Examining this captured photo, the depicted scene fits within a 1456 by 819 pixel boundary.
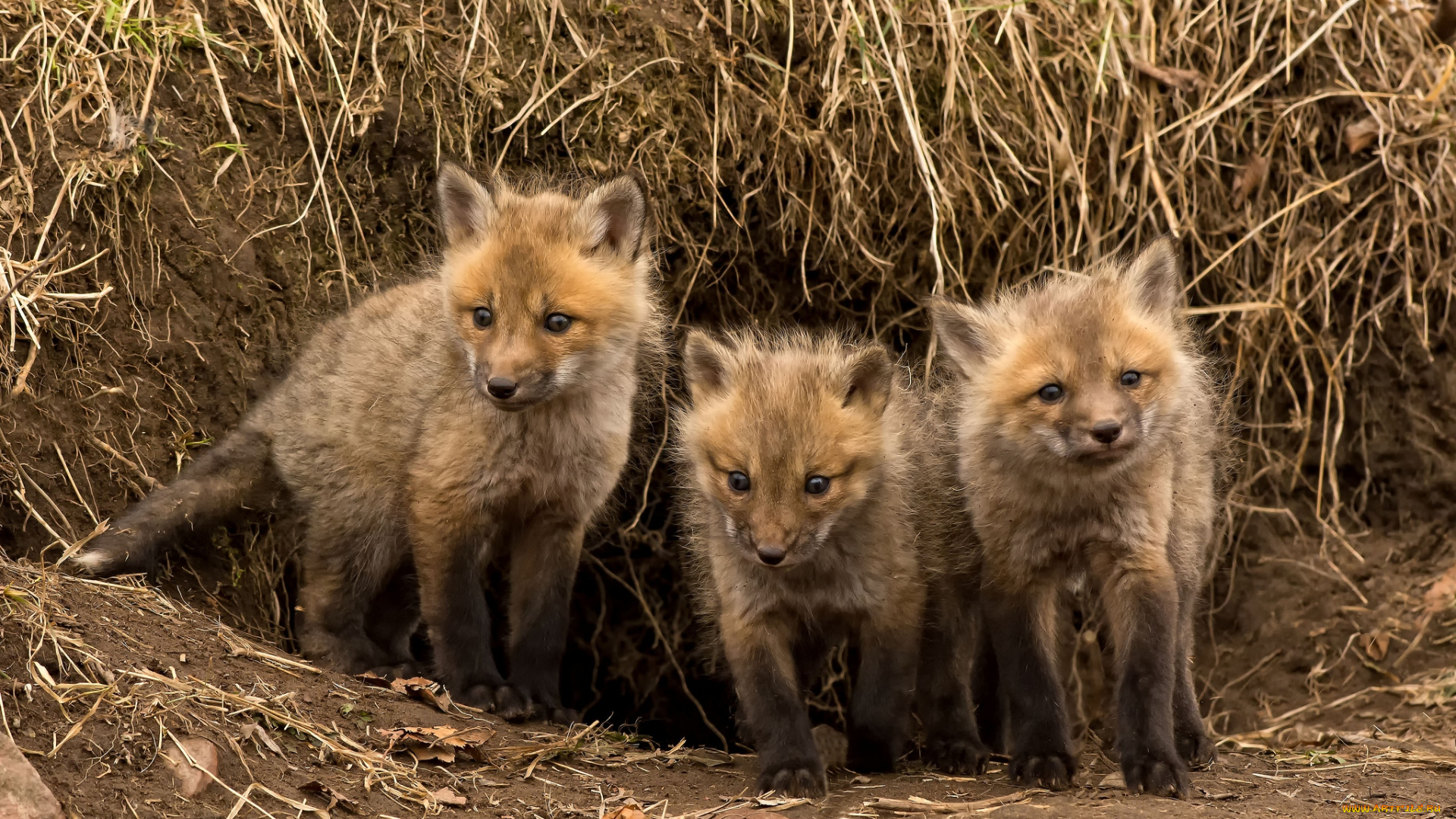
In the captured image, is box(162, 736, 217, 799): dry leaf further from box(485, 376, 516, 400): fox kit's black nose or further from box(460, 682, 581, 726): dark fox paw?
box(485, 376, 516, 400): fox kit's black nose

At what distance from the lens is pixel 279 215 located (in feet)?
15.4

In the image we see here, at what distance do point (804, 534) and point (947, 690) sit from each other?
88 centimetres

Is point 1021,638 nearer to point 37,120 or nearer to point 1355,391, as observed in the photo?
point 1355,391

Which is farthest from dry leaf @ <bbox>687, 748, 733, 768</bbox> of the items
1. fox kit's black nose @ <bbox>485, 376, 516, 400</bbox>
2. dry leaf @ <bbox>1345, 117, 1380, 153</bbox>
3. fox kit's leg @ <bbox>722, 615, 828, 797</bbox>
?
dry leaf @ <bbox>1345, 117, 1380, 153</bbox>

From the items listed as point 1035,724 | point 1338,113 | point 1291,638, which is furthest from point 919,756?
point 1338,113

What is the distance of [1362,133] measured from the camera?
5281 millimetres

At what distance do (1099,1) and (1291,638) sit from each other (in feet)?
8.76

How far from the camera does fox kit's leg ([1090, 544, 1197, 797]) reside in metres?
3.43

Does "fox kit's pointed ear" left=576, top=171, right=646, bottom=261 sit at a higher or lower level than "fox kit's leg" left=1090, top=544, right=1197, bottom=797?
higher

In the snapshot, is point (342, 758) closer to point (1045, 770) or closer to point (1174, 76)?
point (1045, 770)

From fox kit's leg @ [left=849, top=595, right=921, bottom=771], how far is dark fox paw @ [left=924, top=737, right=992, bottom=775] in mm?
185

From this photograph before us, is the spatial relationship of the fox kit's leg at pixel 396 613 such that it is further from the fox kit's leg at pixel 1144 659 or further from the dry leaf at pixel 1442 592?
the dry leaf at pixel 1442 592

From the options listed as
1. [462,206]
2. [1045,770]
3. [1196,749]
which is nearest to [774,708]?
[1045,770]

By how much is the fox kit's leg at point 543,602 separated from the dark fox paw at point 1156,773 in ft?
5.71
